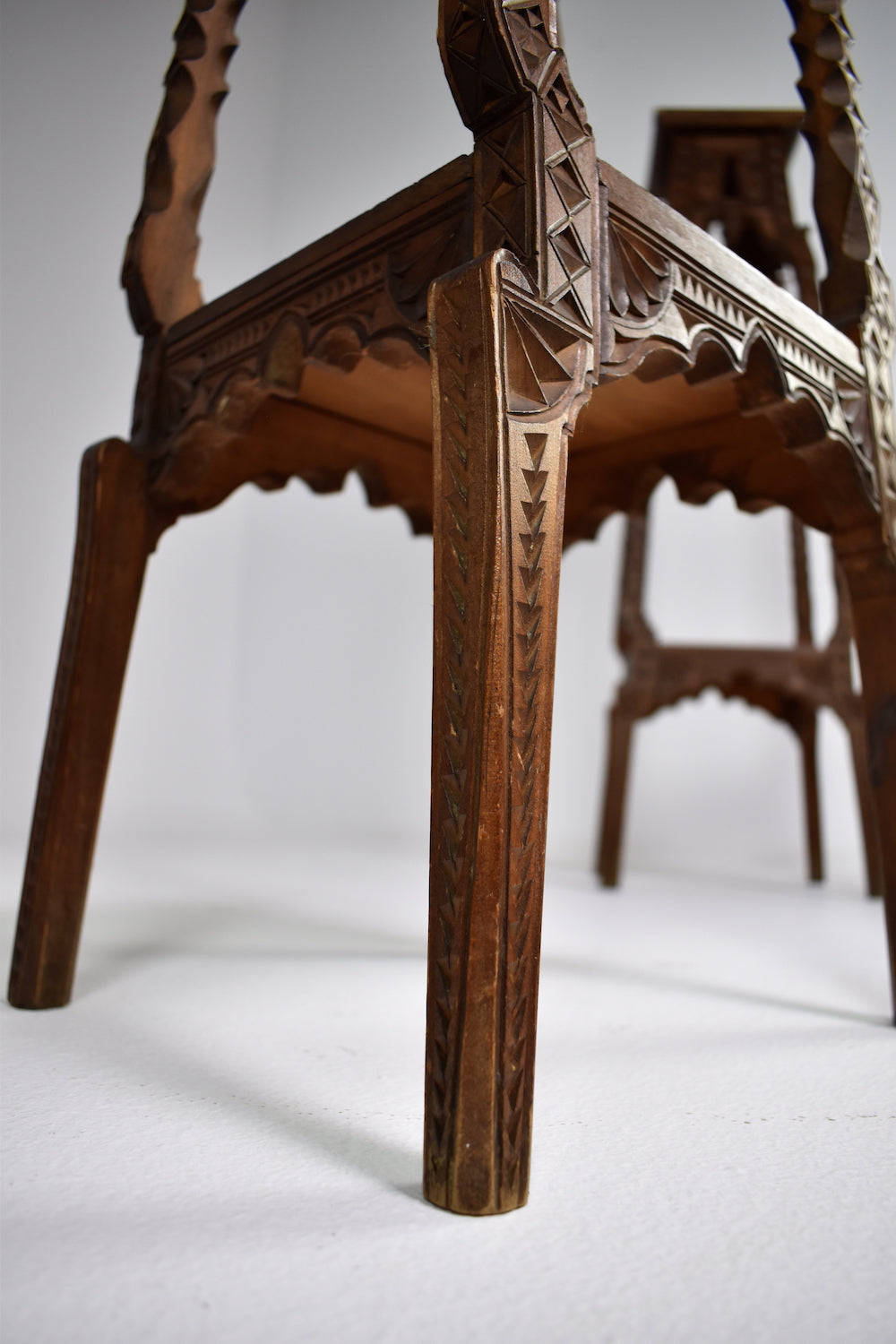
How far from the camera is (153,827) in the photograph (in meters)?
2.14

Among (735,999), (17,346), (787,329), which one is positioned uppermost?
(17,346)

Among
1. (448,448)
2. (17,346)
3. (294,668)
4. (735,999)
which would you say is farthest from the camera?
(294,668)

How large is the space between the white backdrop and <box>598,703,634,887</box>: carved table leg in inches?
14.4

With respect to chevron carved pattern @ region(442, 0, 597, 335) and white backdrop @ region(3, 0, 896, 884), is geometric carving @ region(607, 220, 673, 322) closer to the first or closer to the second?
chevron carved pattern @ region(442, 0, 597, 335)

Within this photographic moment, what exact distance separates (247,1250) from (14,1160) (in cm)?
16

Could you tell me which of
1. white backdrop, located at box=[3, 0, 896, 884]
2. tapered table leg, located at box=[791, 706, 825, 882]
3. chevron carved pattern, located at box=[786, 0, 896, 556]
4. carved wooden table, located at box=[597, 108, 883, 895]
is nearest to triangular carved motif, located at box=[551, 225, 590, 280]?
chevron carved pattern, located at box=[786, 0, 896, 556]

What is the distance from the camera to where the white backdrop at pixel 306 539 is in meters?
2.00

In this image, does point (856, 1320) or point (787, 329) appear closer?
point (856, 1320)

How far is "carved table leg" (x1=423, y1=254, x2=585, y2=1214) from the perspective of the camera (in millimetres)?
462

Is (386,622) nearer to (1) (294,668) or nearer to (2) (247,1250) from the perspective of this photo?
(1) (294,668)

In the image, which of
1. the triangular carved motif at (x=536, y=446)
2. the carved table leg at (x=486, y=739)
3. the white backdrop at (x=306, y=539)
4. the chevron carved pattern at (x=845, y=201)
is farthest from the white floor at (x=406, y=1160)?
the white backdrop at (x=306, y=539)

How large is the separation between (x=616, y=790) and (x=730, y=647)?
1.03 feet

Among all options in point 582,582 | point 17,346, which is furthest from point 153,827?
point 582,582

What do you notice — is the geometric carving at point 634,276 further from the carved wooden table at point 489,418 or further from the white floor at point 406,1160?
the white floor at point 406,1160
